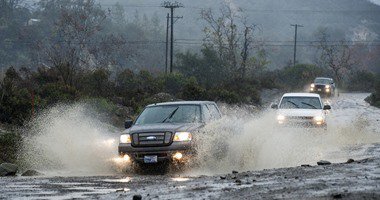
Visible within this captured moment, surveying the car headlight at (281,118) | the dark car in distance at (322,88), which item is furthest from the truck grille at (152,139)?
the dark car in distance at (322,88)

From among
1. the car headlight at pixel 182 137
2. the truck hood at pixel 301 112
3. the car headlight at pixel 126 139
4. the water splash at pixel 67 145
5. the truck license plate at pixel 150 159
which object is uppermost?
the car headlight at pixel 182 137

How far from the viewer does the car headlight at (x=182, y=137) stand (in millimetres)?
13766

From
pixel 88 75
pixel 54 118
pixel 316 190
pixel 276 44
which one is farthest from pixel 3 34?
pixel 276 44

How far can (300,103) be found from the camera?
23.0 metres

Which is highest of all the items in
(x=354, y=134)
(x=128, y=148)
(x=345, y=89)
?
(x=128, y=148)

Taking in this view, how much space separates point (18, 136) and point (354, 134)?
13.4m

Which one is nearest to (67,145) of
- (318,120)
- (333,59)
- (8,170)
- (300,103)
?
(8,170)

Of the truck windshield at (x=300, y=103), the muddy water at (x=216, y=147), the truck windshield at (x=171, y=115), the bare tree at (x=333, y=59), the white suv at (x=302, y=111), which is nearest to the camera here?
the muddy water at (x=216, y=147)

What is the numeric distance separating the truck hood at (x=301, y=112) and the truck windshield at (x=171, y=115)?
6896 mm

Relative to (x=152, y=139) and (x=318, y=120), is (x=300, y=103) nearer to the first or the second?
(x=318, y=120)

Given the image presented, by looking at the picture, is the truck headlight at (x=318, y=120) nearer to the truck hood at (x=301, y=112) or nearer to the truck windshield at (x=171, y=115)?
the truck hood at (x=301, y=112)

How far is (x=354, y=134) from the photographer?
2534 centimetres

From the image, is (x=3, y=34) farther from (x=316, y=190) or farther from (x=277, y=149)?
(x=316, y=190)

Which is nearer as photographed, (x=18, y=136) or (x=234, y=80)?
(x=18, y=136)
